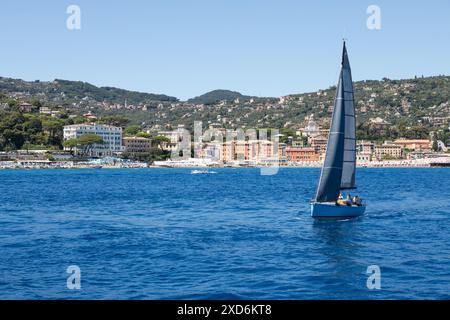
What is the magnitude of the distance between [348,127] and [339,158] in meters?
1.68

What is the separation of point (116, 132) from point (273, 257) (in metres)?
160

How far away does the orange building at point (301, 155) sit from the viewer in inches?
7136

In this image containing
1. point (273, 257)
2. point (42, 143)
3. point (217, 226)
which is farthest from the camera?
point (42, 143)

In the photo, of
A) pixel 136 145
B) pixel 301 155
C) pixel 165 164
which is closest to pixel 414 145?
pixel 301 155

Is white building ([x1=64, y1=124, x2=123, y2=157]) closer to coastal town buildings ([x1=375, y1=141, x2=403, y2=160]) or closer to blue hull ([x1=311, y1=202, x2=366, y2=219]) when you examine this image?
coastal town buildings ([x1=375, y1=141, x2=403, y2=160])

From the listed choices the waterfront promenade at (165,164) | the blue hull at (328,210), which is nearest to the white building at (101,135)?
the waterfront promenade at (165,164)

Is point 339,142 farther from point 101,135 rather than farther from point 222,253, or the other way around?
point 101,135

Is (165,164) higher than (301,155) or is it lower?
lower

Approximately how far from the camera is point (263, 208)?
4072cm

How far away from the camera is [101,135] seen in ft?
573

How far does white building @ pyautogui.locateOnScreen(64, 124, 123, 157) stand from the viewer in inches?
6649

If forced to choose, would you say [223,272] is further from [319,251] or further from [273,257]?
[319,251]
